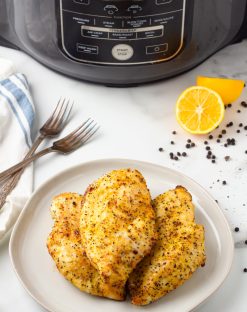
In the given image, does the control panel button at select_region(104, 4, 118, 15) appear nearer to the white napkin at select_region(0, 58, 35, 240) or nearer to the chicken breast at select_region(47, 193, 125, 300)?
the white napkin at select_region(0, 58, 35, 240)

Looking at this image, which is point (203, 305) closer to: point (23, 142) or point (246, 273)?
point (246, 273)

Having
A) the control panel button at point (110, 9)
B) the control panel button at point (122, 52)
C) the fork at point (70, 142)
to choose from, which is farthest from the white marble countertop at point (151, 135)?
the control panel button at point (110, 9)

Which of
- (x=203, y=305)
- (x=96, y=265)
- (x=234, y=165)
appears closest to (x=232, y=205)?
(x=234, y=165)

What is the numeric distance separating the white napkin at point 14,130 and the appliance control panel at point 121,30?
153 millimetres

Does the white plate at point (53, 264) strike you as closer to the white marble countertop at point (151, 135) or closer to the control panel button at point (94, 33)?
the white marble countertop at point (151, 135)

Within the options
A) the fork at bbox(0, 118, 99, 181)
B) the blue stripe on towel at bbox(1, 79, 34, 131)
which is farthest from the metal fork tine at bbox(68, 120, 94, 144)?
the blue stripe on towel at bbox(1, 79, 34, 131)

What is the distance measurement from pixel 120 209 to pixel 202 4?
1.84 feet

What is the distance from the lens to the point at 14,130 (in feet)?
5.53

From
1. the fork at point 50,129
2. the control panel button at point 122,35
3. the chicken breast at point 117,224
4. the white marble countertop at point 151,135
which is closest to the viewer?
the chicken breast at point 117,224

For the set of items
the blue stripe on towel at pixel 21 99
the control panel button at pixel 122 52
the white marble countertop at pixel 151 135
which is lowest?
the white marble countertop at pixel 151 135

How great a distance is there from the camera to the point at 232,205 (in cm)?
154

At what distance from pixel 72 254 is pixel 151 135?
0.46 metres

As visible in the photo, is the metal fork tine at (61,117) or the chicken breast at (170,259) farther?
the metal fork tine at (61,117)

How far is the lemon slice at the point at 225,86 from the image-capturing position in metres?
1.73
